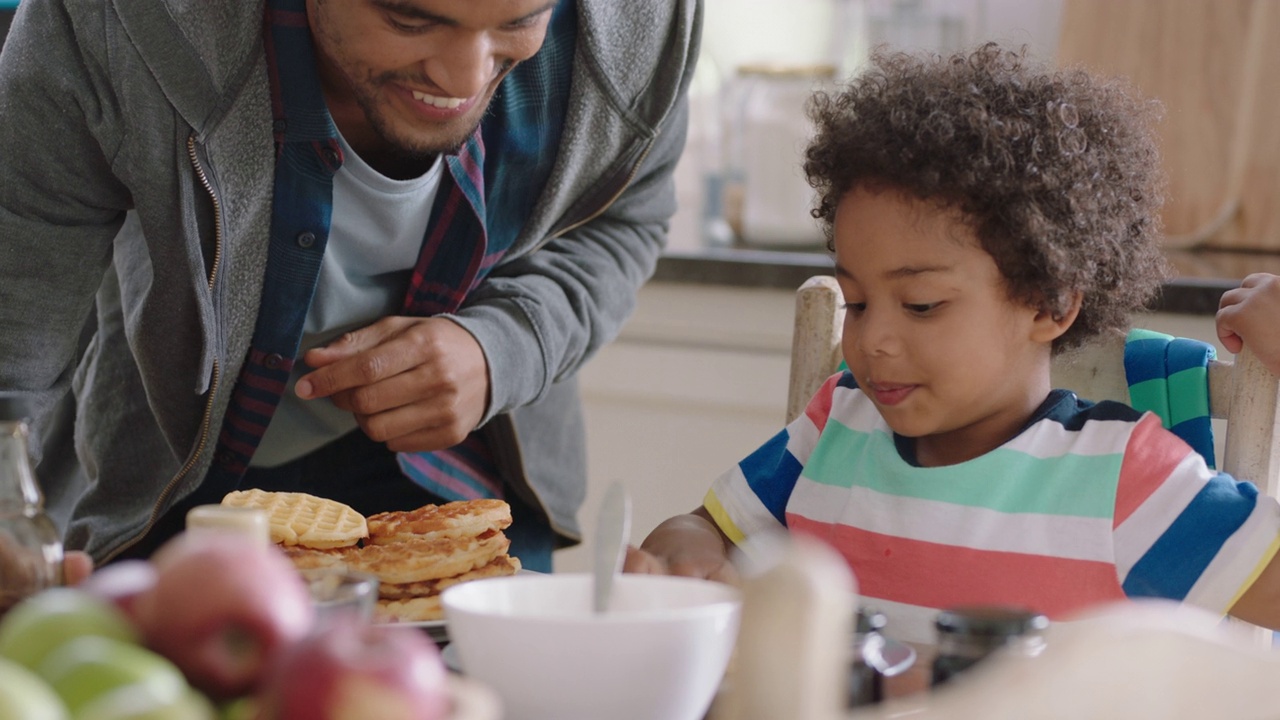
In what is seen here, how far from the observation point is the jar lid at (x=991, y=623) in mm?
601

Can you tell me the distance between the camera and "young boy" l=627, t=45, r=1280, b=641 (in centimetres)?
109

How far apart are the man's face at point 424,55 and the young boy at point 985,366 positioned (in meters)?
0.33

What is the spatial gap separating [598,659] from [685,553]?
556 mm

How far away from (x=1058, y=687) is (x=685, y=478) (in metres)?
2.01

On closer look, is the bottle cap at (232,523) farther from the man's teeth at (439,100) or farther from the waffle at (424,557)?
the man's teeth at (439,100)

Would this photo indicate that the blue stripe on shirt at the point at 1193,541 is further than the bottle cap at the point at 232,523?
Yes

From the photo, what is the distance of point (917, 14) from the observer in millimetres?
2857

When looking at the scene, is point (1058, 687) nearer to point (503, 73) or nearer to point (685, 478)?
point (503, 73)

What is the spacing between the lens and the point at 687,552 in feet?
3.78

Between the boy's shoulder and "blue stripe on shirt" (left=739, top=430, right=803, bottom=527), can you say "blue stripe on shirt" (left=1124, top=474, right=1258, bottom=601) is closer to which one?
the boy's shoulder

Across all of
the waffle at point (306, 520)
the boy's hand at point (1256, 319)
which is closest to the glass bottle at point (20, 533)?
the waffle at point (306, 520)

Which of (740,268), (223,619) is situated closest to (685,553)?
(223,619)

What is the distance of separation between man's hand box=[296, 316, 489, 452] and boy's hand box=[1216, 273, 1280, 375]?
28.5 inches

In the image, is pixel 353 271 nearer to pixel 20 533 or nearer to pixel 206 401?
pixel 206 401
